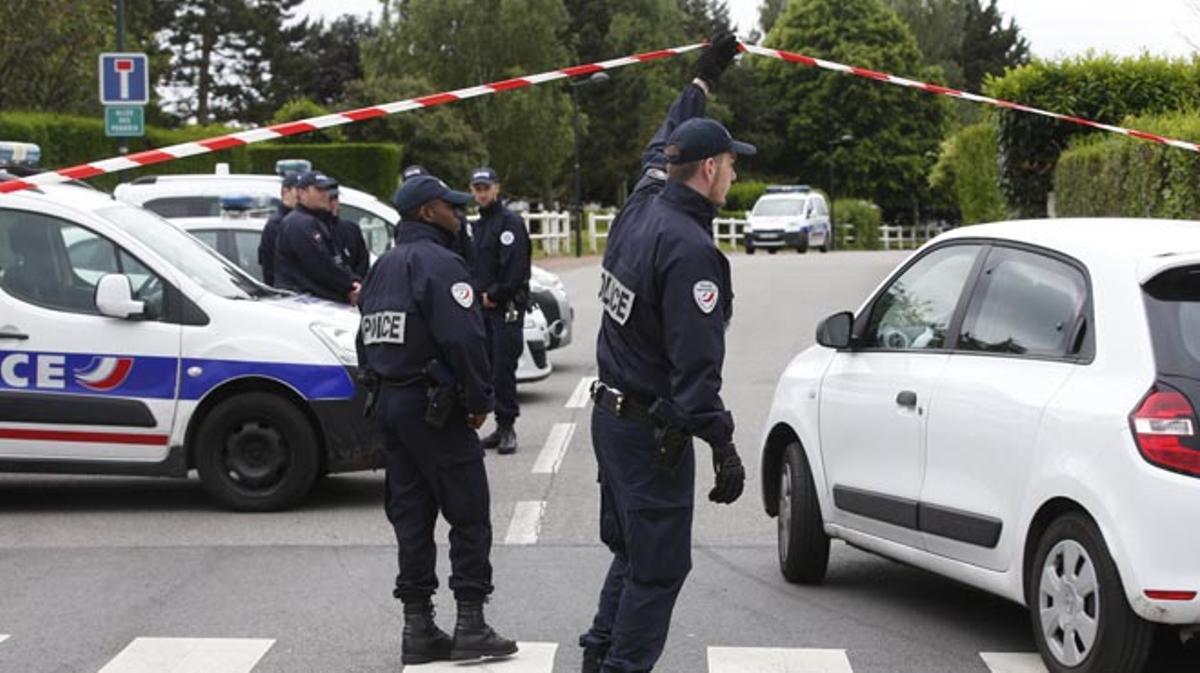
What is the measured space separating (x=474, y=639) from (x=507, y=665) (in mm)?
155

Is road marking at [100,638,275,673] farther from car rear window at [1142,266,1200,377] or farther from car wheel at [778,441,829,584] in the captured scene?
car rear window at [1142,266,1200,377]

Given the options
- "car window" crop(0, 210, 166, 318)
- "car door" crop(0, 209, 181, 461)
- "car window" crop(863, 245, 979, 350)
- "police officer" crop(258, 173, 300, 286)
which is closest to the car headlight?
"car door" crop(0, 209, 181, 461)

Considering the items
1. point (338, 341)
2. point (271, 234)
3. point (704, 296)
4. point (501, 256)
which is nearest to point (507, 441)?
point (501, 256)

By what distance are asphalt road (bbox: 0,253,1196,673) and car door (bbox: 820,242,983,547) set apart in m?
0.48

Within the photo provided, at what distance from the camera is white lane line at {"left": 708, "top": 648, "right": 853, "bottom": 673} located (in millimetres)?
6715

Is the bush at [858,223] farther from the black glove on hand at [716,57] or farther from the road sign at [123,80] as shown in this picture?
the black glove on hand at [716,57]

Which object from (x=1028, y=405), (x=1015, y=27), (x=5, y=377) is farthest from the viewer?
(x=1015, y=27)

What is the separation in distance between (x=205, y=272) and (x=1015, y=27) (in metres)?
104

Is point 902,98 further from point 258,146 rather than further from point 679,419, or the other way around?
point 679,419

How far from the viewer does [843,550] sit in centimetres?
921

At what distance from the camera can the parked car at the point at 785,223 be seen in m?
52.4

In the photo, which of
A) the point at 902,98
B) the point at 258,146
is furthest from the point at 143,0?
the point at 258,146

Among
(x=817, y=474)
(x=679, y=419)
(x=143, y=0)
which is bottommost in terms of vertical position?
(x=817, y=474)

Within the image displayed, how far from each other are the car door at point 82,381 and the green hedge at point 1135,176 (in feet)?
28.0
